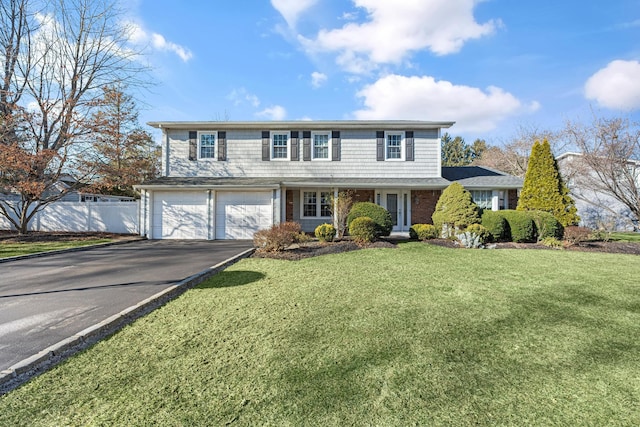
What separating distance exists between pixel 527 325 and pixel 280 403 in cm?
343

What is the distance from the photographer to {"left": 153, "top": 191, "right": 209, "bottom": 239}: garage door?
14.0 metres

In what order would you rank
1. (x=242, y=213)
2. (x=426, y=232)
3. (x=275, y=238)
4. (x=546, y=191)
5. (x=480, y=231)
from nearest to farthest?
(x=275, y=238), (x=480, y=231), (x=426, y=232), (x=546, y=191), (x=242, y=213)

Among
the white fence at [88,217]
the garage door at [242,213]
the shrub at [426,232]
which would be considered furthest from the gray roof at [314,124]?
the shrub at [426,232]

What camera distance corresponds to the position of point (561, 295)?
210 inches

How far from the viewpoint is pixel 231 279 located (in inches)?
252

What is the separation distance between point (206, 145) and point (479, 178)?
535 inches

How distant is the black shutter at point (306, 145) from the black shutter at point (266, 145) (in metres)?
1.65

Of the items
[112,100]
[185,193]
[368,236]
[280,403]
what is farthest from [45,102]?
[280,403]

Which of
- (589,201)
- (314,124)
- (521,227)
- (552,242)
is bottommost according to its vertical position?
(552,242)

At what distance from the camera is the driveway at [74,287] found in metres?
3.78

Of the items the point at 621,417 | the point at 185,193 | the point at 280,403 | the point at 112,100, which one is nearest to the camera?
the point at 621,417

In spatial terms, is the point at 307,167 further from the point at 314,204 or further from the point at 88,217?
the point at 88,217

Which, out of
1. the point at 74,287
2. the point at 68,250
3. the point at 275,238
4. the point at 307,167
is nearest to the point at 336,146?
the point at 307,167

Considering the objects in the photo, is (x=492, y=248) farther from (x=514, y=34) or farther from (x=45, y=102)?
(x=45, y=102)
